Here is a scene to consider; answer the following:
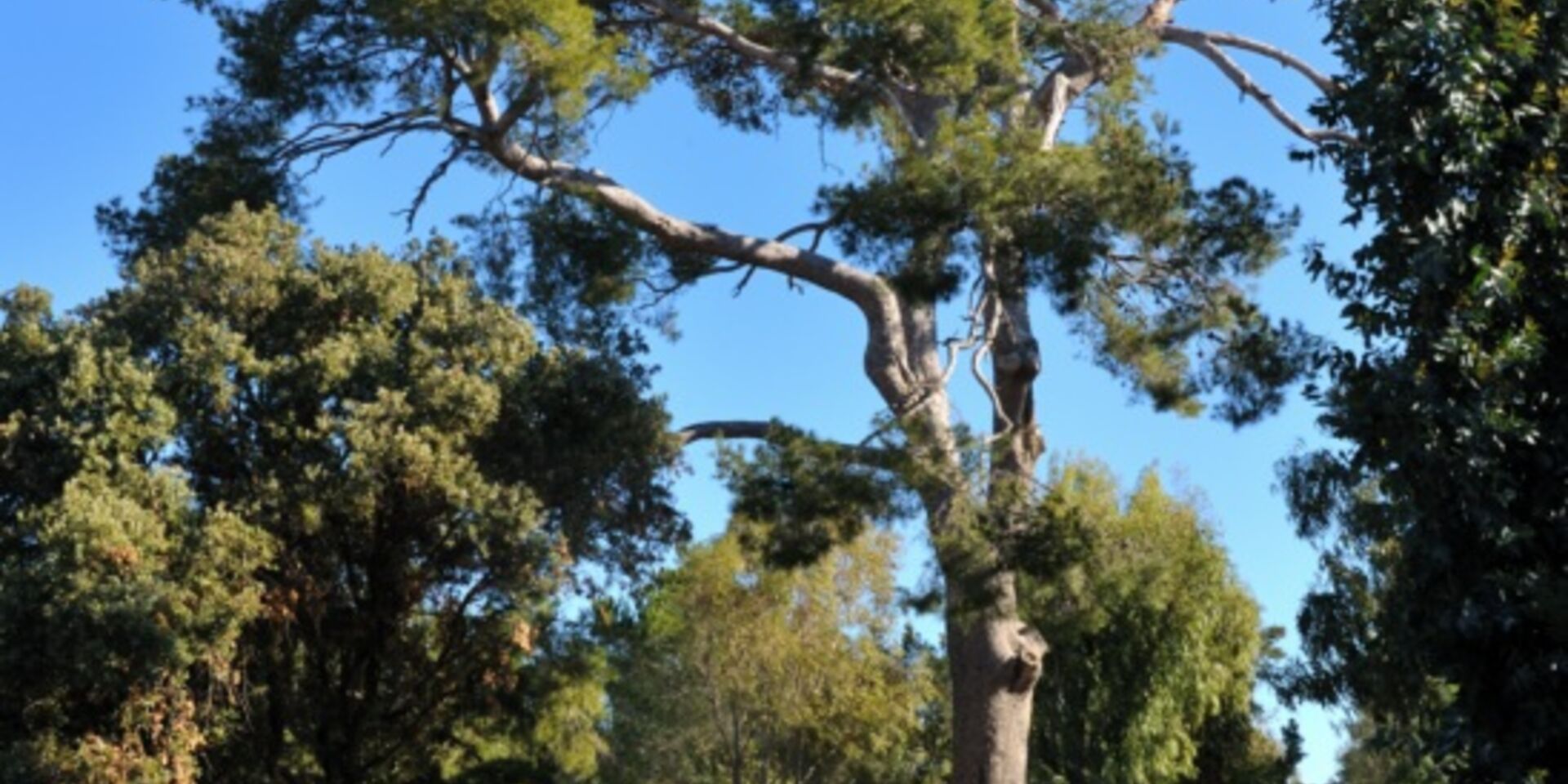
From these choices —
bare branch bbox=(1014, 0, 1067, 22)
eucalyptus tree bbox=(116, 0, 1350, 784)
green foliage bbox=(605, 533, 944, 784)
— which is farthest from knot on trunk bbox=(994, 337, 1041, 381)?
green foliage bbox=(605, 533, 944, 784)

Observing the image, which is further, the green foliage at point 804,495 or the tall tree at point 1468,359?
the green foliage at point 804,495

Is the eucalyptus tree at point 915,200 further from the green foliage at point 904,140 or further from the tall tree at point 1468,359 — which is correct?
the tall tree at point 1468,359

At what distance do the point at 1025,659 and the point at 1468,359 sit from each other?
4960mm

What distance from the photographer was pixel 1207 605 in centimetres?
2558

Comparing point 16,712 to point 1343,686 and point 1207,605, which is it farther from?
point 1207,605

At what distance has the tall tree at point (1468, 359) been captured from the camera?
24.5 feet

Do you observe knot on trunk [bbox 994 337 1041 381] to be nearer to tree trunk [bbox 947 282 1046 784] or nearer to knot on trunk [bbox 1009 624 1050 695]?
tree trunk [bbox 947 282 1046 784]

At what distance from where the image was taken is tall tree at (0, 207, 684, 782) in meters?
14.6

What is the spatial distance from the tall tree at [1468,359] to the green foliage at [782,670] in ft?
50.4

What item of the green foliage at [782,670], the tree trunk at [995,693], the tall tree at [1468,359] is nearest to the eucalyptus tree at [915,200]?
the tree trunk at [995,693]

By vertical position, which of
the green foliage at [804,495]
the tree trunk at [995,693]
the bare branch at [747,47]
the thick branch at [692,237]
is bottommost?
the tree trunk at [995,693]

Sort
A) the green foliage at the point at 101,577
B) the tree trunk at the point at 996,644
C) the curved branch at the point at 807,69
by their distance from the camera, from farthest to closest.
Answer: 1. the green foliage at the point at 101,577
2. the curved branch at the point at 807,69
3. the tree trunk at the point at 996,644

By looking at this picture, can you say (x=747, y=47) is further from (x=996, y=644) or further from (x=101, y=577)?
(x=101, y=577)

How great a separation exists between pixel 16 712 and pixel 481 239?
541 centimetres
